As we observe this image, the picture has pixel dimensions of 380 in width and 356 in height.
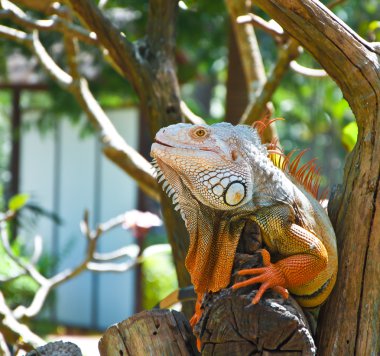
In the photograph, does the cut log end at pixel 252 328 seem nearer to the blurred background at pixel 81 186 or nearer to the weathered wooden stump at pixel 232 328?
the weathered wooden stump at pixel 232 328

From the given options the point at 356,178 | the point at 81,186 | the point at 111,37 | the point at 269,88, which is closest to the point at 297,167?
the point at 356,178

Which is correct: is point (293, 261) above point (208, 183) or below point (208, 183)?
below

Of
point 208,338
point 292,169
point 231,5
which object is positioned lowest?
point 208,338

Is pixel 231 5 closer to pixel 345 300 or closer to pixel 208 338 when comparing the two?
pixel 345 300

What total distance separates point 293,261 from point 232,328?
1.14 ft

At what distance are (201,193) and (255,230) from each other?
231mm

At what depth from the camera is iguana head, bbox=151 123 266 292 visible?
→ 2447 mm

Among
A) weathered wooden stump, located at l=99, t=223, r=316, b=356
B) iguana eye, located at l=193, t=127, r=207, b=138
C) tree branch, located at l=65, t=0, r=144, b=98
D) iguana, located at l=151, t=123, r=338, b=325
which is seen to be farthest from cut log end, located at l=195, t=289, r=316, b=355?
tree branch, located at l=65, t=0, r=144, b=98

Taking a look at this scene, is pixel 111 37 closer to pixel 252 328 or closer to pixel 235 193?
pixel 235 193

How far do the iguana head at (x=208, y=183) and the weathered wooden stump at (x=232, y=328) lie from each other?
0.07 metres

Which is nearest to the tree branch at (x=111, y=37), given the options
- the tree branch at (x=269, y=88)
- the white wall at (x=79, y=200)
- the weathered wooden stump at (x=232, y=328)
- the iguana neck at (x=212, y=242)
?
the tree branch at (x=269, y=88)

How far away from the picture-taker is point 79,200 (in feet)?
40.3

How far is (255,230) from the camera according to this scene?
8.21 feet

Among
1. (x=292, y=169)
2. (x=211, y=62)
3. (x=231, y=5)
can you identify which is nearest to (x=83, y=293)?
(x=211, y=62)
